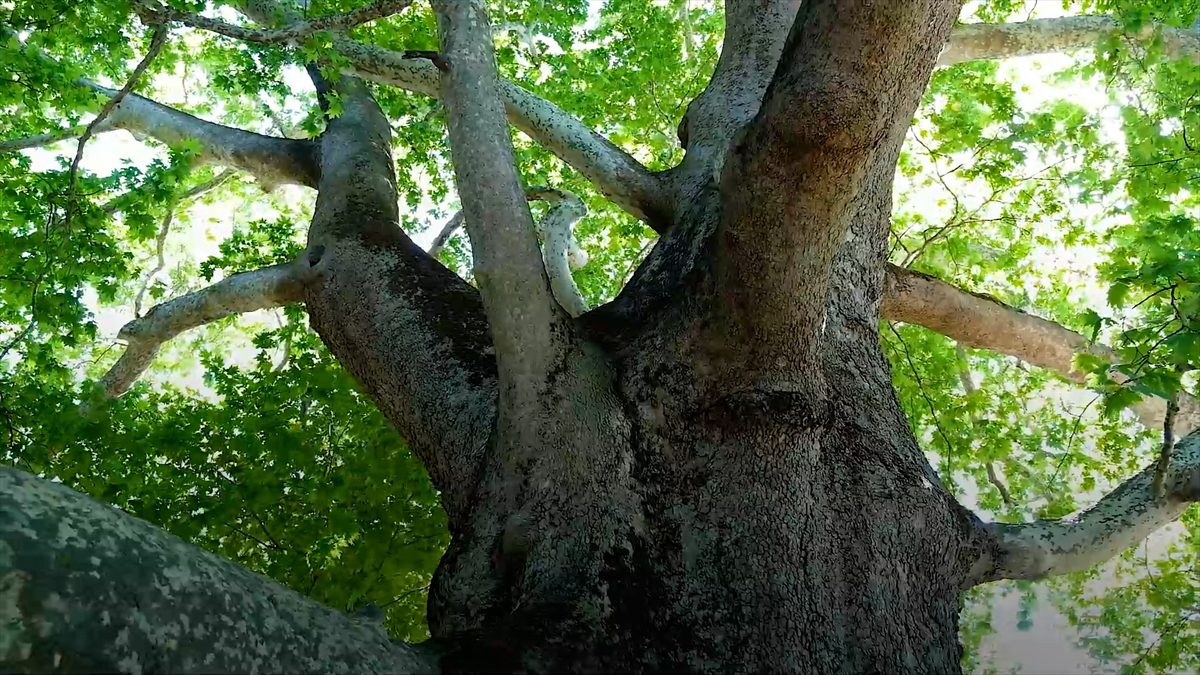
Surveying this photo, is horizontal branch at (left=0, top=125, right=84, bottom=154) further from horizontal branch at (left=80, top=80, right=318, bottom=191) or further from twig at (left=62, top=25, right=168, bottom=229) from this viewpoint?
twig at (left=62, top=25, right=168, bottom=229)

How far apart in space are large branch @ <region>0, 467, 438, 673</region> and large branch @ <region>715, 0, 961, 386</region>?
1.52 meters

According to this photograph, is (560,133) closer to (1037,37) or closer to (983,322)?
(983,322)

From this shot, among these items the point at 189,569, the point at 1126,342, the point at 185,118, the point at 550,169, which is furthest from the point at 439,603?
the point at 550,169

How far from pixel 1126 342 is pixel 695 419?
1658 millimetres

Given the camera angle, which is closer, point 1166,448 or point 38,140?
point 1166,448

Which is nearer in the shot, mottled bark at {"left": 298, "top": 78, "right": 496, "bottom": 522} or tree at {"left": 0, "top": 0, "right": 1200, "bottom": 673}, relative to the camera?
Result: tree at {"left": 0, "top": 0, "right": 1200, "bottom": 673}

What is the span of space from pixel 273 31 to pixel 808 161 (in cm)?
238

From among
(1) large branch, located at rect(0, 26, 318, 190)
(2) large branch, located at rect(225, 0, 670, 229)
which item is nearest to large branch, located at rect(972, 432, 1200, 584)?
(2) large branch, located at rect(225, 0, 670, 229)

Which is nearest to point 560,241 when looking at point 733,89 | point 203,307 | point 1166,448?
point 733,89

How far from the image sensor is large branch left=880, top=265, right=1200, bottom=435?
14.8 ft

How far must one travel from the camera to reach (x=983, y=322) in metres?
4.77

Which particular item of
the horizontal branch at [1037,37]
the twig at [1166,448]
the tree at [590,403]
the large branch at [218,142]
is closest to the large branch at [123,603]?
the tree at [590,403]

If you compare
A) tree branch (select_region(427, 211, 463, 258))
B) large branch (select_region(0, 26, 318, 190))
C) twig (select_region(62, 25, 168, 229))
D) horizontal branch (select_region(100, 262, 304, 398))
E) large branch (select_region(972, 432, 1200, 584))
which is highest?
tree branch (select_region(427, 211, 463, 258))

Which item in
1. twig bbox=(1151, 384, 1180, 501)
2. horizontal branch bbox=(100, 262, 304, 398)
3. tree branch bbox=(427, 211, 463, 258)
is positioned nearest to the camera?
twig bbox=(1151, 384, 1180, 501)
